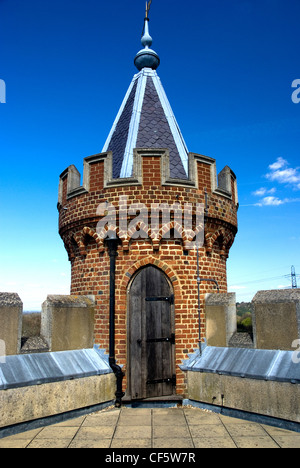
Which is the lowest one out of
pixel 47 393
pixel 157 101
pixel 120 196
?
pixel 47 393

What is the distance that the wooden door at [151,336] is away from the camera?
697cm

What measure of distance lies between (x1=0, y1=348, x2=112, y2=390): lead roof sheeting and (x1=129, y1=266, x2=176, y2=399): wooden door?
68 cm

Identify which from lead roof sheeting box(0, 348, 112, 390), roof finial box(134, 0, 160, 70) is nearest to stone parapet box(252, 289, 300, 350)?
lead roof sheeting box(0, 348, 112, 390)

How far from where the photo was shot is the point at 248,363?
251 inches

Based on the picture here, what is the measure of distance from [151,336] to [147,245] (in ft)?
6.27

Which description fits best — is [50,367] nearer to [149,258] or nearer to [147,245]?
[149,258]

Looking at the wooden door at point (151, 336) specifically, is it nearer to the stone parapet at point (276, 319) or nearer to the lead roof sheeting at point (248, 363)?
the lead roof sheeting at point (248, 363)

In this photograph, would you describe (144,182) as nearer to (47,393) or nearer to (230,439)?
(47,393)

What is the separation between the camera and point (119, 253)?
7.35m

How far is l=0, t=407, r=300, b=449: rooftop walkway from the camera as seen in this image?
4.99m

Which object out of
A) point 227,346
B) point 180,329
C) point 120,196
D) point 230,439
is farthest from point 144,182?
point 230,439
